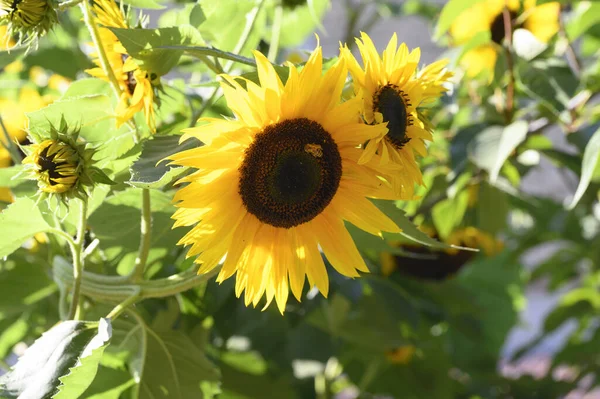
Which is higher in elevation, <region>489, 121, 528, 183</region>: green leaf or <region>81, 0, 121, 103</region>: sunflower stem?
<region>81, 0, 121, 103</region>: sunflower stem

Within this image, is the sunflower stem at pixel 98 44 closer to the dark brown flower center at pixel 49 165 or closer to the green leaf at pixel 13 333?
the dark brown flower center at pixel 49 165

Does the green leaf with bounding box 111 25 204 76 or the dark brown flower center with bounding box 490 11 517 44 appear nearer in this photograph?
the green leaf with bounding box 111 25 204 76

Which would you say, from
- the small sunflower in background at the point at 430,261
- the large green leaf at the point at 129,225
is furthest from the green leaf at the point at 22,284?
the small sunflower in background at the point at 430,261

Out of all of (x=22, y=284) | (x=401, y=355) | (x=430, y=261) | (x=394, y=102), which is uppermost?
(x=394, y=102)

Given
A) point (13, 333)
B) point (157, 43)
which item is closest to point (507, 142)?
point (157, 43)

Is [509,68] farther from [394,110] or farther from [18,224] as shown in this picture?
[18,224]

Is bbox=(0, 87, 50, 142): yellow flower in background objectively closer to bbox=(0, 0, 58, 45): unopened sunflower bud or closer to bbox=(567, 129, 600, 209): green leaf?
bbox=(0, 0, 58, 45): unopened sunflower bud

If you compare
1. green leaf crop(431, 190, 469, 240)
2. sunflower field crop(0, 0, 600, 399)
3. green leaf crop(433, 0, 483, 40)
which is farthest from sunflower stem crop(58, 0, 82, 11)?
green leaf crop(431, 190, 469, 240)
